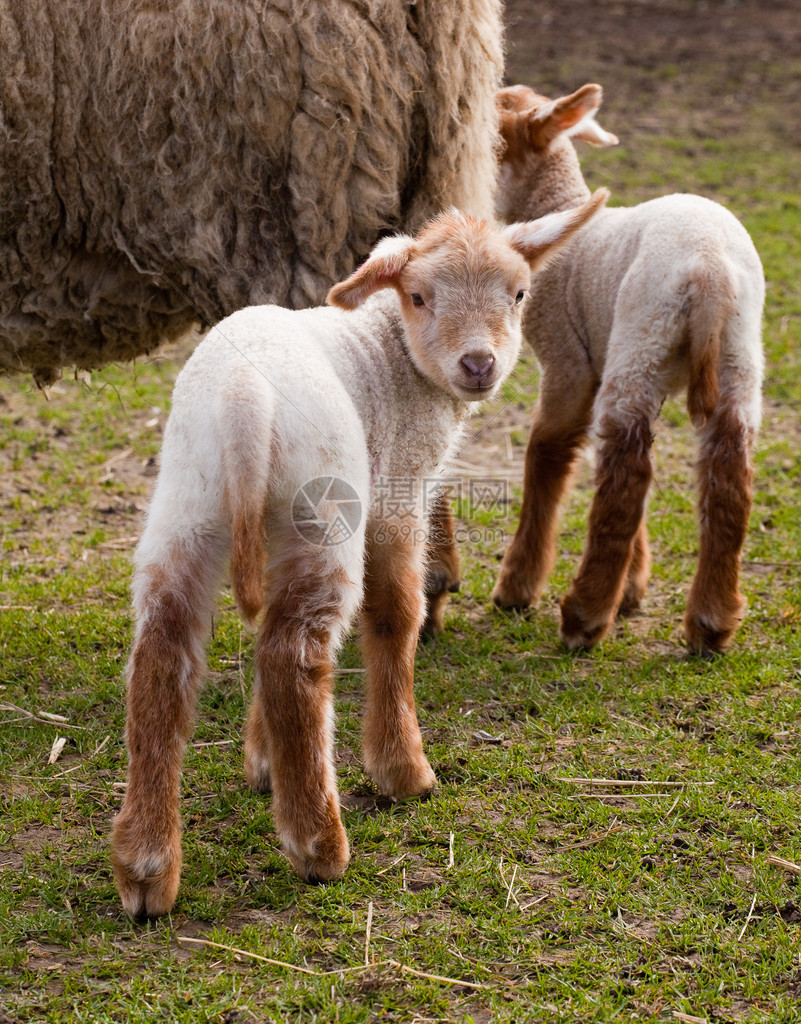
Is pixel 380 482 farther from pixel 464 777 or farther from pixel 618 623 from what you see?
pixel 618 623

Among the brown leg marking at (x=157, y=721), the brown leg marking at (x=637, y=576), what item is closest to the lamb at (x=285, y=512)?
the brown leg marking at (x=157, y=721)

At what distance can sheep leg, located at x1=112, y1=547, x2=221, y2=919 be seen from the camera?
268 centimetres

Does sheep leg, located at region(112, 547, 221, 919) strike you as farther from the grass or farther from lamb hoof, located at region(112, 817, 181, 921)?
the grass

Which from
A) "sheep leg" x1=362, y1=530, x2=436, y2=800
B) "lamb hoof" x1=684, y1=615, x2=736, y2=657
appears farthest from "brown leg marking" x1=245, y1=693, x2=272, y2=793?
"lamb hoof" x1=684, y1=615, x2=736, y2=657

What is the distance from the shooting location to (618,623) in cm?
461

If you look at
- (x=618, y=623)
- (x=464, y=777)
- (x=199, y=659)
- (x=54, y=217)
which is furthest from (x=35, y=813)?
(x=618, y=623)

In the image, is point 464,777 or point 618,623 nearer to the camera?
point 464,777

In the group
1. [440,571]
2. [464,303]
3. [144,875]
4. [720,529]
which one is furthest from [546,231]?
[144,875]

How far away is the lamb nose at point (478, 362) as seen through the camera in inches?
117

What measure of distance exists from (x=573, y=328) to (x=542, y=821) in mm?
2054

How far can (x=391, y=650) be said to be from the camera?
10.4ft

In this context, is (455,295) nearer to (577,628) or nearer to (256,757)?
(256,757)

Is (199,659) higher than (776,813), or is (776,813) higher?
(199,659)
